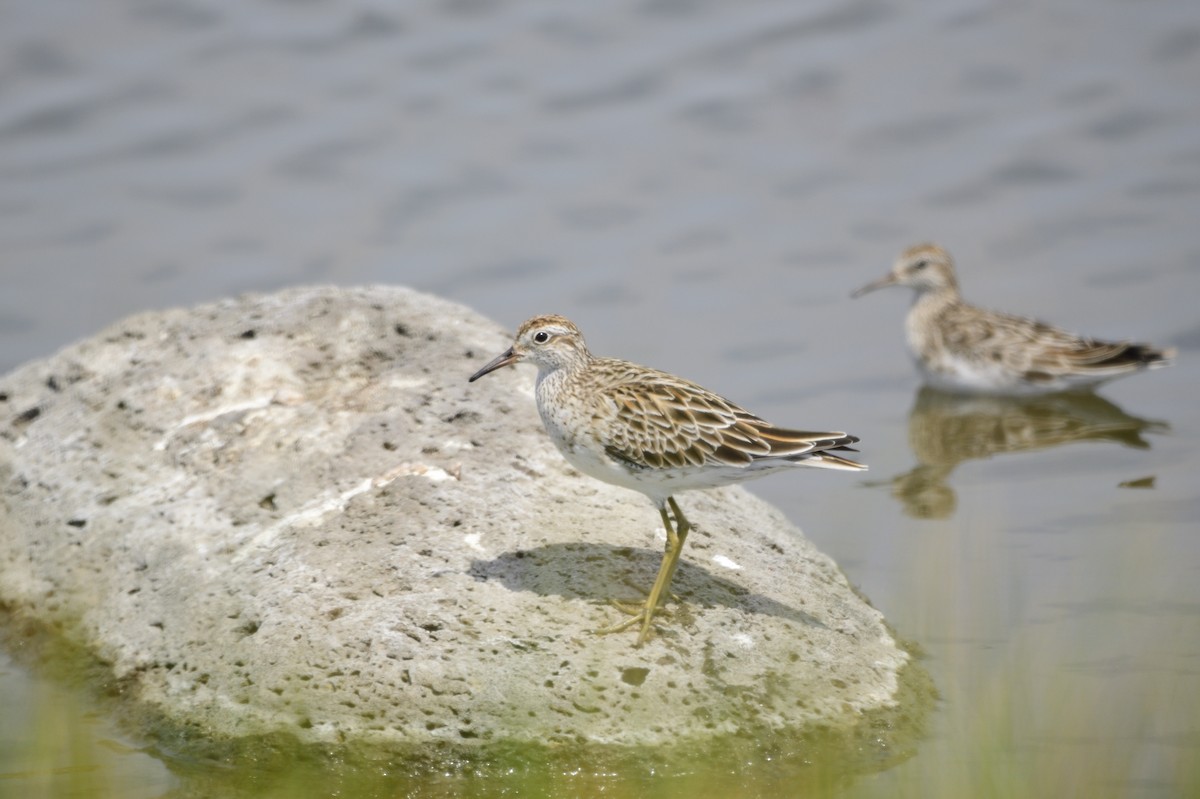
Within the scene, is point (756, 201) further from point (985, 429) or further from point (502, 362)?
point (502, 362)

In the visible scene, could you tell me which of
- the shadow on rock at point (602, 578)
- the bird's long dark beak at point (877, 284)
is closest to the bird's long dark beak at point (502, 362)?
the shadow on rock at point (602, 578)

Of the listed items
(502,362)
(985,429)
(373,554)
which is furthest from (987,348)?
(373,554)

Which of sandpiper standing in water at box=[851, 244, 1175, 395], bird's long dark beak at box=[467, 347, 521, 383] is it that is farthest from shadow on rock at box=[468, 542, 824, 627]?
sandpiper standing in water at box=[851, 244, 1175, 395]

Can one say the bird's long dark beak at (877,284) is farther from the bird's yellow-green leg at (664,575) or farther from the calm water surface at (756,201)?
the bird's yellow-green leg at (664,575)

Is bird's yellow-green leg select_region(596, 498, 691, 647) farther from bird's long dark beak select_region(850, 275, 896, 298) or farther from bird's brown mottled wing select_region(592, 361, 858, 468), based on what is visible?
bird's long dark beak select_region(850, 275, 896, 298)

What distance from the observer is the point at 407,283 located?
12367 millimetres

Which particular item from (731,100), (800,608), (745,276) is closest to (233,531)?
(800,608)

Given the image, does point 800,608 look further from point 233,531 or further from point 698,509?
point 233,531

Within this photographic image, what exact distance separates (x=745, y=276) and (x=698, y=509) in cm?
543

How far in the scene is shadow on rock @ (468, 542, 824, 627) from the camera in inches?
255

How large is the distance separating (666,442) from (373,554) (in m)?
1.40

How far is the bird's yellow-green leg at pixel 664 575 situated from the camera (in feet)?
20.4

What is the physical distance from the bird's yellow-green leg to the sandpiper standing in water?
602 cm

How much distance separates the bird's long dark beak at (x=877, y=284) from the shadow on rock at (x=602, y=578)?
21.2ft
